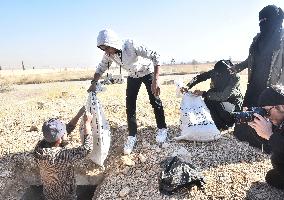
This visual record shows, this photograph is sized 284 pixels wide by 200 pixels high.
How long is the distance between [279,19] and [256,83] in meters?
0.91

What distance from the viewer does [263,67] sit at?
5.26 m

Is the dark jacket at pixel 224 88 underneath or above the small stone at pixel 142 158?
above

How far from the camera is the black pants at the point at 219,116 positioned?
5.90 metres

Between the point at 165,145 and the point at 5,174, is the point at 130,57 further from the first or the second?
the point at 5,174

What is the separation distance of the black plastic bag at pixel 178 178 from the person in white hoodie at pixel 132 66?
109cm

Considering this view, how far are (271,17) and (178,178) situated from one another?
8.33 ft

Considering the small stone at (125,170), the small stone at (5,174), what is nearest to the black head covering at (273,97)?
the small stone at (125,170)

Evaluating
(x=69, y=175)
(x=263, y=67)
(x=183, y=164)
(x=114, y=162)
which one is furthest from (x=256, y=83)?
(x=69, y=175)

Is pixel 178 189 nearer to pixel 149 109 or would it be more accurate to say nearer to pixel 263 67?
pixel 263 67

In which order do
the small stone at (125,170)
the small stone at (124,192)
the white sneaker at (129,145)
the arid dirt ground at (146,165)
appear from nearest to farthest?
the arid dirt ground at (146,165) → the small stone at (124,192) → the small stone at (125,170) → the white sneaker at (129,145)

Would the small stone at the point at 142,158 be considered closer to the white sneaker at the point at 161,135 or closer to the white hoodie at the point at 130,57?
the white sneaker at the point at 161,135

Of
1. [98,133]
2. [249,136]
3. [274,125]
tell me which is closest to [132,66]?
[98,133]

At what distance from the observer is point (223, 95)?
19.0 feet

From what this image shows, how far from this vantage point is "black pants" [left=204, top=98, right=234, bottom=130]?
19.4 feet
